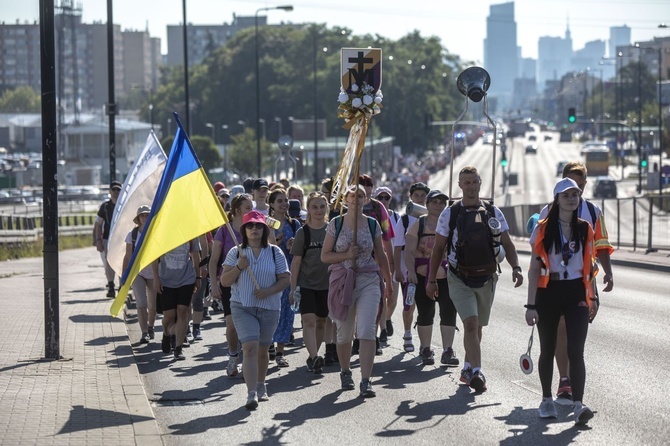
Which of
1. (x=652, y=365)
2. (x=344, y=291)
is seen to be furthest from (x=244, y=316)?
(x=652, y=365)

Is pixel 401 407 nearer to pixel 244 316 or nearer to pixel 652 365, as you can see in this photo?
pixel 244 316

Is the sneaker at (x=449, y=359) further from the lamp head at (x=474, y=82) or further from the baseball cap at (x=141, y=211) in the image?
the baseball cap at (x=141, y=211)

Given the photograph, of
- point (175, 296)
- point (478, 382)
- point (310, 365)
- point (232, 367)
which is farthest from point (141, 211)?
point (478, 382)

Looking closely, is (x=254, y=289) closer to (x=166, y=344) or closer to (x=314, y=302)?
(x=314, y=302)

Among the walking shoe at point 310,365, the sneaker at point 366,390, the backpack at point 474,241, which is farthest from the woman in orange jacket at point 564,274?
the walking shoe at point 310,365

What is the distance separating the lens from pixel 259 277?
35.4 feet

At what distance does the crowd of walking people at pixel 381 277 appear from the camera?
32.2 feet

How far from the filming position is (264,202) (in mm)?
Result: 15008

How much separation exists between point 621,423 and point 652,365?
9.53 ft

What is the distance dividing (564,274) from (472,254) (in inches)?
49.1

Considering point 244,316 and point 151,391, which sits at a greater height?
point 244,316

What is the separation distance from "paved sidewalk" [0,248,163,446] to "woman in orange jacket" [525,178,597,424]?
9.19 ft

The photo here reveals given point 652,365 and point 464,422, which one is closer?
point 464,422

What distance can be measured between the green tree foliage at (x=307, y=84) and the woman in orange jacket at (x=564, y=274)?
110689 millimetres
